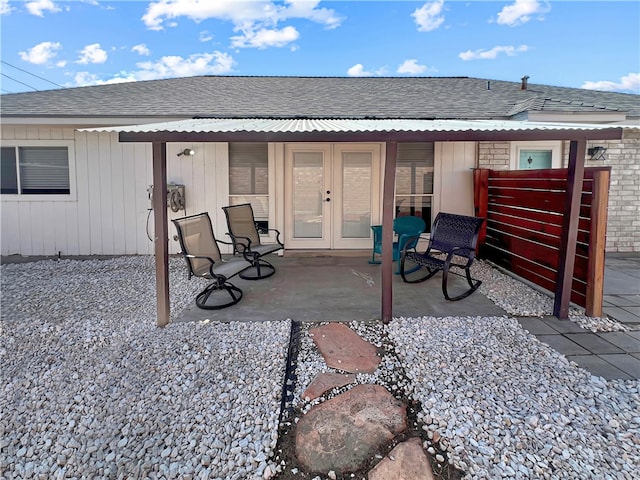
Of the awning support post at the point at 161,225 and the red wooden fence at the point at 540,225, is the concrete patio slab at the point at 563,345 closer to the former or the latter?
the red wooden fence at the point at 540,225

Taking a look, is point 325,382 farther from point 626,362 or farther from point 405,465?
point 626,362

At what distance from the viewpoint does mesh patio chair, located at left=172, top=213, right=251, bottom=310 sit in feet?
13.9

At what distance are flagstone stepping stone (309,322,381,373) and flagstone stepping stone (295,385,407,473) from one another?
12.9 inches

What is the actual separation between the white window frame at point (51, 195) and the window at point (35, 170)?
41 mm

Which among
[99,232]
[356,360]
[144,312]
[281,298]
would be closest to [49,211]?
[99,232]

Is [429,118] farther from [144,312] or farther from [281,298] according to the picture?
[144,312]

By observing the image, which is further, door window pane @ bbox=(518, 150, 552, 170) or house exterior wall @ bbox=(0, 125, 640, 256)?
door window pane @ bbox=(518, 150, 552, 170)

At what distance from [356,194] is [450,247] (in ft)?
7.76

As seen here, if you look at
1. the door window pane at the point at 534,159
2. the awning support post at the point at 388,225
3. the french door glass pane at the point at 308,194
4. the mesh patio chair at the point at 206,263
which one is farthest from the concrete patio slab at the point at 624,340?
the french door glass pane at the point at 308,194

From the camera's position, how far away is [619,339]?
3.52m

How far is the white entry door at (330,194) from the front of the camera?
7023 mm

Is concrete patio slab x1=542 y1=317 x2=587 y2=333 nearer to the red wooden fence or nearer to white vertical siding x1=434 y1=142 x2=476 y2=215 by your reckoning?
the red wooden fence

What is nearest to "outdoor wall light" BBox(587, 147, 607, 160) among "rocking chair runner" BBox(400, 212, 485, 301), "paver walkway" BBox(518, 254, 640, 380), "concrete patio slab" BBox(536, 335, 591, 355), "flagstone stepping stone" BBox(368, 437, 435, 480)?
"paver walkway" BBox(518, 254, 640, 380)

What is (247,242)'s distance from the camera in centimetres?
581
